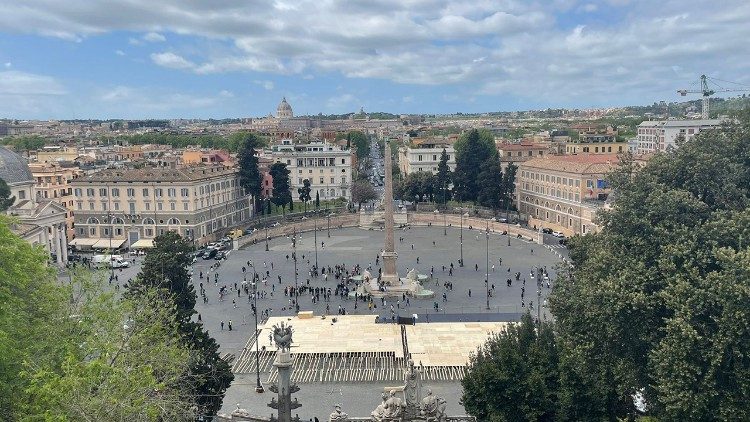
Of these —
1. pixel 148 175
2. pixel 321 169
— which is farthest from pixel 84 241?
pixel 321 169

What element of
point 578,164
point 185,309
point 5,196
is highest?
point 578,164

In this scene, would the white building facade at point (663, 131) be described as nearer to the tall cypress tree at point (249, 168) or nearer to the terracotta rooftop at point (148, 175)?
the tall cypress tree at point (249, 168)

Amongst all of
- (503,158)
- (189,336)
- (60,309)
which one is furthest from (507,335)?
(503,158)

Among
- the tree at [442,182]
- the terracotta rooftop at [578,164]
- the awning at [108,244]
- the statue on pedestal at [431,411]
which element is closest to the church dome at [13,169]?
the awning at [108,244]

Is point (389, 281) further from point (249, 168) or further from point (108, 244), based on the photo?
point (249, 168)

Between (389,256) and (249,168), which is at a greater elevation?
(249,168)
